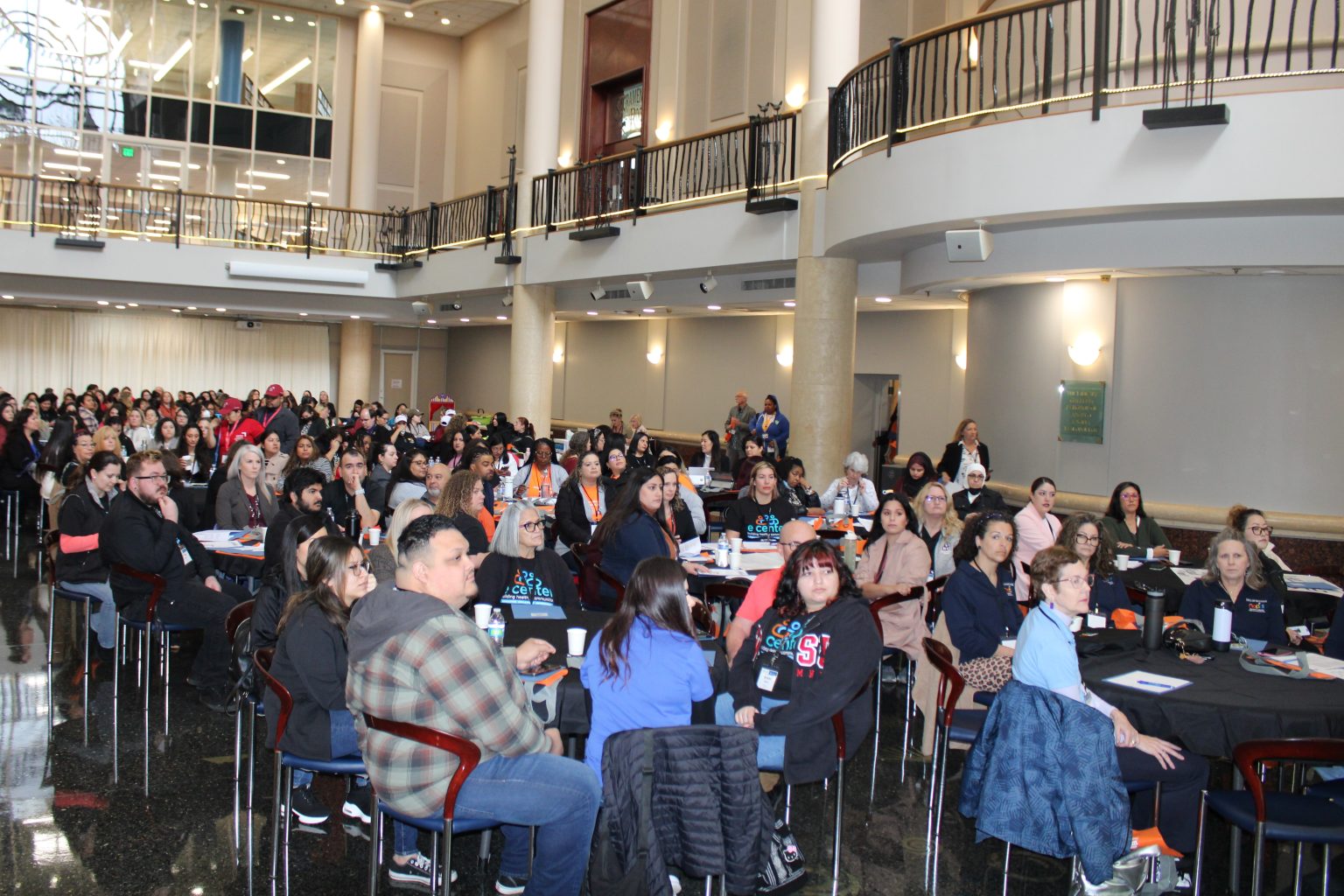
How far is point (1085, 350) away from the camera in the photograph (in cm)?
1009

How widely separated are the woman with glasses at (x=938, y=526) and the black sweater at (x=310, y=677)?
3.89 metres

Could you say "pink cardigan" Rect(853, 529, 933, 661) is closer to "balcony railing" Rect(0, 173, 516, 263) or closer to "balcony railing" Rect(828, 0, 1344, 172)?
"balcony railing" Rect(828, 0, 1344, 172)

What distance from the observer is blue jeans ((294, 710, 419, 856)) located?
3.91 m

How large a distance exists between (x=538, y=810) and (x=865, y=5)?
13.8 m

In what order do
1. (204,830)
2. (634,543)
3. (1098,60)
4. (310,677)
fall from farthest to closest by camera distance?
1. (1098,60)
2. (634,543)
3. (204,830)
4. (310,677)

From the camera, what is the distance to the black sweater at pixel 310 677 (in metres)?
3.85

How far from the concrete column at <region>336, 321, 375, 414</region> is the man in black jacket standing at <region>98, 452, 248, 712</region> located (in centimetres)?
1874

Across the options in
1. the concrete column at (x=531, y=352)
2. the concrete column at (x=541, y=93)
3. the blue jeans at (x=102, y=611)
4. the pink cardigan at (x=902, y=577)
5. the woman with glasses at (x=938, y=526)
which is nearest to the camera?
the pink cardigan at (x=902, y=577)

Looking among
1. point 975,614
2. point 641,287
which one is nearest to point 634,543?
point 975,614

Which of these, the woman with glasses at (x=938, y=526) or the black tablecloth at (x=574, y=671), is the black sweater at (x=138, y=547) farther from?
the woman with glasses at (x=938, y=526)

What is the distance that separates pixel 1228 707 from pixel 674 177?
1152cm

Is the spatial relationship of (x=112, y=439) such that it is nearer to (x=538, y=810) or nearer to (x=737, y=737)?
(x=538, y=810)

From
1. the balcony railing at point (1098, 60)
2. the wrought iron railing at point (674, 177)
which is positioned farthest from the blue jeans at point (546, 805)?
the wrought iron railing at point (674, 177)

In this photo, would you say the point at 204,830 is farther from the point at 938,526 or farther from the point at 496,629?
the point at 938,526
